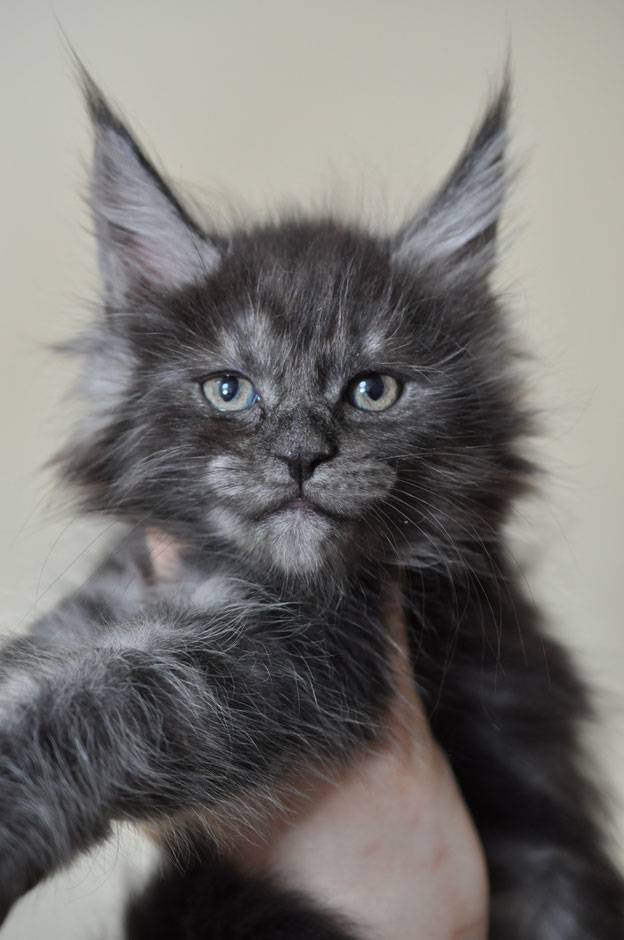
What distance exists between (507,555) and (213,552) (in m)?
0.62

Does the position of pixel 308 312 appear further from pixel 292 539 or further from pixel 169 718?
pixel 169 718

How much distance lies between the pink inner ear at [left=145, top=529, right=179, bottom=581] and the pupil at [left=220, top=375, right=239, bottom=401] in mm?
296

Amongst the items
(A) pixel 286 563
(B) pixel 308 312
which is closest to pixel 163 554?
(A) pixel 286 563

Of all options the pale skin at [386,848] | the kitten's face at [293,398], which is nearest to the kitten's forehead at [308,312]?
the kitten's face at [293,398]

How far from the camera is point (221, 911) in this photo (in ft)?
4.44

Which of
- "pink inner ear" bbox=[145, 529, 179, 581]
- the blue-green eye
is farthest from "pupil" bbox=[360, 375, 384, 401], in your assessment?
"pink inner ear" bbox=[145, 529, 179, 581]

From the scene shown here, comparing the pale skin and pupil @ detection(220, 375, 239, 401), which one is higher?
pupil @ detection(220, 375, 239, 401)

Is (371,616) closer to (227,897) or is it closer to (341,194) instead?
(227,897)

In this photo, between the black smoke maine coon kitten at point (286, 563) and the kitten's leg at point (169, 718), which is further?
the black smoke maine coon kitten at point (286, 563)

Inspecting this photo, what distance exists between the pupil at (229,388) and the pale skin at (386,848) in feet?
1.69

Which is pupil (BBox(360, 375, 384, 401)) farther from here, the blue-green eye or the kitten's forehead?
→ the blue-green eye

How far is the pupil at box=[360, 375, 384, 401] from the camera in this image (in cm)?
143

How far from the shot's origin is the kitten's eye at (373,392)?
1.43m

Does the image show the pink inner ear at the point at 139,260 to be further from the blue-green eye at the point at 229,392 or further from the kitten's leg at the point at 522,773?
the kitten's leg at the point at 522,773
